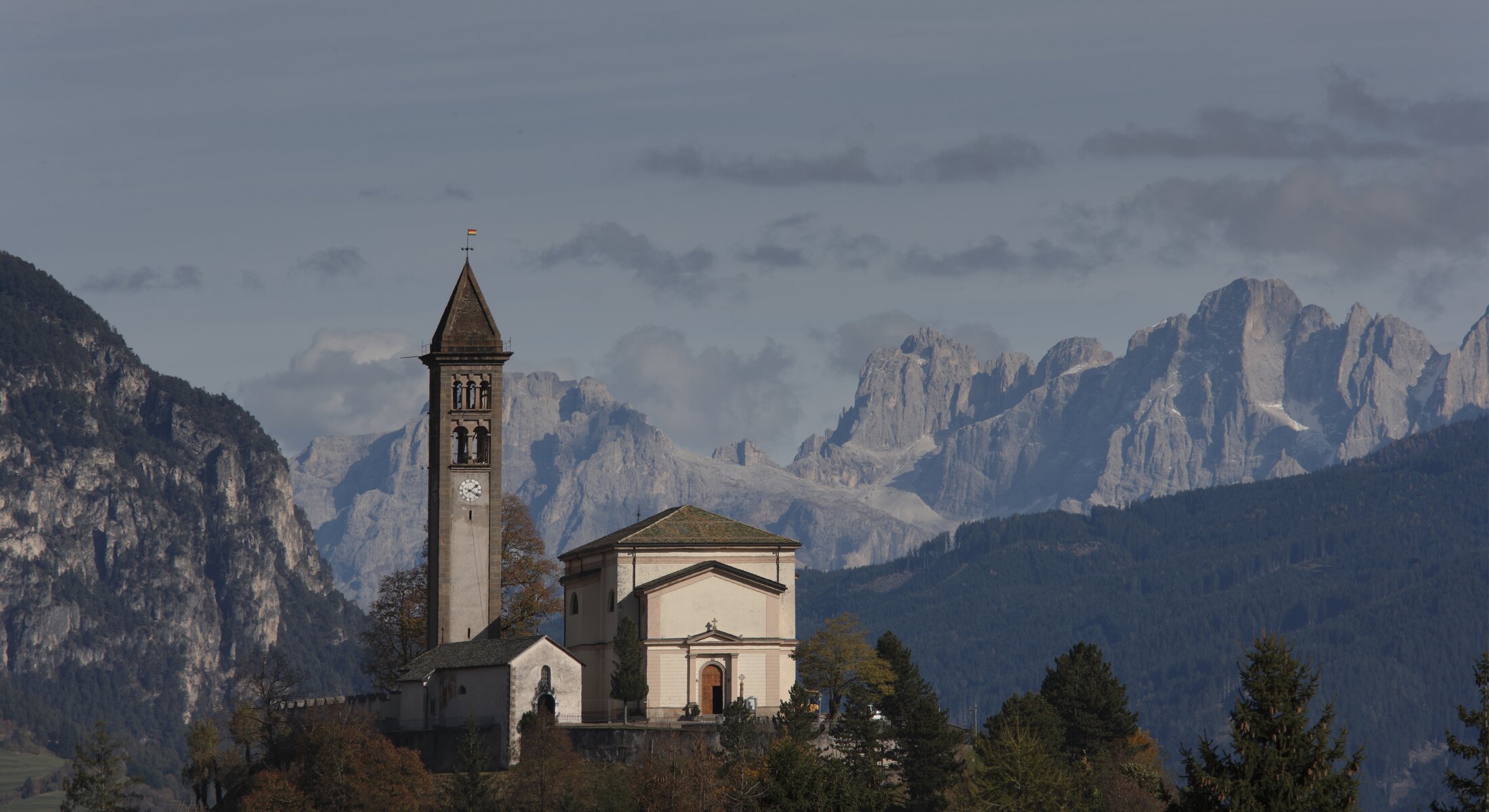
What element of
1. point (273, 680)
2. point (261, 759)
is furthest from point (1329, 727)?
point (273, 680)

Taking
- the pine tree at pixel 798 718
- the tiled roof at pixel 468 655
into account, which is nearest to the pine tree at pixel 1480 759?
the pine tree at pixel 798 718

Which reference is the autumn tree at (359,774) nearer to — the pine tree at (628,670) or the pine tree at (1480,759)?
the pine tree at (628,670)

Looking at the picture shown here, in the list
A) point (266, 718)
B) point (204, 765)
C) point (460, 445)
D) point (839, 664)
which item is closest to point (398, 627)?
point (266, 718)

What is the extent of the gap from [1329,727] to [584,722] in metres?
63.8

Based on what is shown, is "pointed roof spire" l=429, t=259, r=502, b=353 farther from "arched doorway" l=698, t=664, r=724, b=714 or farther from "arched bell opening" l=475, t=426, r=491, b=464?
"arched doorway" l=698, t=664, r=724, b=714

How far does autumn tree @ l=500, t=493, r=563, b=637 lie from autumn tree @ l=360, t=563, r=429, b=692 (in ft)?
15.4

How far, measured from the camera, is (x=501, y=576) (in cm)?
12800

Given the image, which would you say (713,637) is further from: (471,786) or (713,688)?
(471,786)

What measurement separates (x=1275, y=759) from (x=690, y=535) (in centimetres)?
6744

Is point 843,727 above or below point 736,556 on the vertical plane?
below

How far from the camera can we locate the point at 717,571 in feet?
379

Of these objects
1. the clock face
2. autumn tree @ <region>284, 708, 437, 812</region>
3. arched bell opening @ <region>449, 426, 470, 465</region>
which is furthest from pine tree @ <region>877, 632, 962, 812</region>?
arched bell opening @ <region>449, 426, 470, 465</region>

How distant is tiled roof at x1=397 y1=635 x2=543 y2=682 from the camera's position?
10875 cm

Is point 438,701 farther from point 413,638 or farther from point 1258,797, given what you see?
point 1258,797
